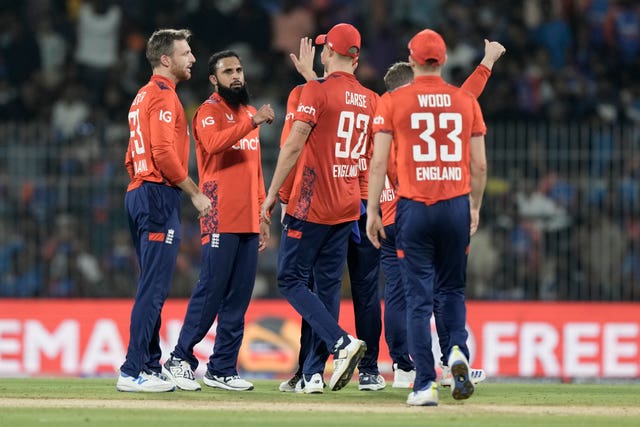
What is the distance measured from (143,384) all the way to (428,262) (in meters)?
2.41

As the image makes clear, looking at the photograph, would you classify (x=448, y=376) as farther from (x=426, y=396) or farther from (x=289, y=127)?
(x=289, y=127)

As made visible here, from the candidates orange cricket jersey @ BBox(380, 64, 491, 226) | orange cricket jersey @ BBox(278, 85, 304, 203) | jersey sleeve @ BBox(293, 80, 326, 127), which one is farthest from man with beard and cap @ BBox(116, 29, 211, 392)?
orange cricket jersey @ BBox(380, 64, 491, 226)

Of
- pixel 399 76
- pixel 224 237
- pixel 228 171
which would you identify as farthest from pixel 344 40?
pixel 224 237

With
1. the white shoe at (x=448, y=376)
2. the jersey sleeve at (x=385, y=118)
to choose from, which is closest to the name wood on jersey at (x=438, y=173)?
the jersey sleeve at (x=385, y=118)

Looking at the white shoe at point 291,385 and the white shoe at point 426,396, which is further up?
the white shoe at point 426,396

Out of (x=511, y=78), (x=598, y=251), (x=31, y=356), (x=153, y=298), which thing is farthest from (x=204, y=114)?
(x=511, y=78)

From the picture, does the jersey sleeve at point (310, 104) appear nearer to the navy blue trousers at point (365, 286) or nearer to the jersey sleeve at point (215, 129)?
the jersey sleeve at point (215, 129)

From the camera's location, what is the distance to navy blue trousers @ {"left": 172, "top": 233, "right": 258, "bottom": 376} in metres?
10.6

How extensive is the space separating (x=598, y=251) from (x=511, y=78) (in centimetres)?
408

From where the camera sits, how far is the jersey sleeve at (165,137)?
1012 centimetres

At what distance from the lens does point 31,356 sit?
1562cm

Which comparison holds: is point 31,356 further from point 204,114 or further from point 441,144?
point 441,144

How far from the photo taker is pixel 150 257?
10227 mm

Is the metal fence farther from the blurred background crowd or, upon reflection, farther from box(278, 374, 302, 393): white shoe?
box(278, 374, 302, 393): white shoe
